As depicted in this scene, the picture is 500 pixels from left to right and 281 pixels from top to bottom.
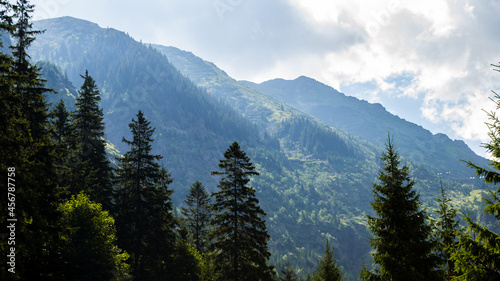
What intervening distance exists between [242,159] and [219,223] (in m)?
5.90

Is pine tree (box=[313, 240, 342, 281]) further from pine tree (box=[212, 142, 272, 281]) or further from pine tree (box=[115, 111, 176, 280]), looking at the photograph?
pine tree (box=[115, 111, 176, 280])

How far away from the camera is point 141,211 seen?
29719 millimetres

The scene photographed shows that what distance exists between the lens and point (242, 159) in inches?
1000

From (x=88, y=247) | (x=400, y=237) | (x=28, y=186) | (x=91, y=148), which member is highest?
(x=91, y=148)

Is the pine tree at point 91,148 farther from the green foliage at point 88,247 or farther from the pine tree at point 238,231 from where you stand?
the pine tree at point 238,231

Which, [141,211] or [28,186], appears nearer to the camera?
[28,186]

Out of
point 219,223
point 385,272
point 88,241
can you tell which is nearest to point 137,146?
point 88,241

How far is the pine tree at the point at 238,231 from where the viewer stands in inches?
901

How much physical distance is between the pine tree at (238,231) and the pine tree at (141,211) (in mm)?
8812

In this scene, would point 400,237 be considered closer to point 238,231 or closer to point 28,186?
point 238,231

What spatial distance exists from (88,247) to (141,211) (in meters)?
7.59

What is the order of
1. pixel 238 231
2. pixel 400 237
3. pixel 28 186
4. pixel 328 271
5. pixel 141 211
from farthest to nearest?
pixel 328 271
pixel 141 211
pixel 238 231
pixel 400 237
pixel 28 186

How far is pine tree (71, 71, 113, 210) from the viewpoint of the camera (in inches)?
1214

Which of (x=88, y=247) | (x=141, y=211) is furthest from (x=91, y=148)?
(x=88, y=247)
